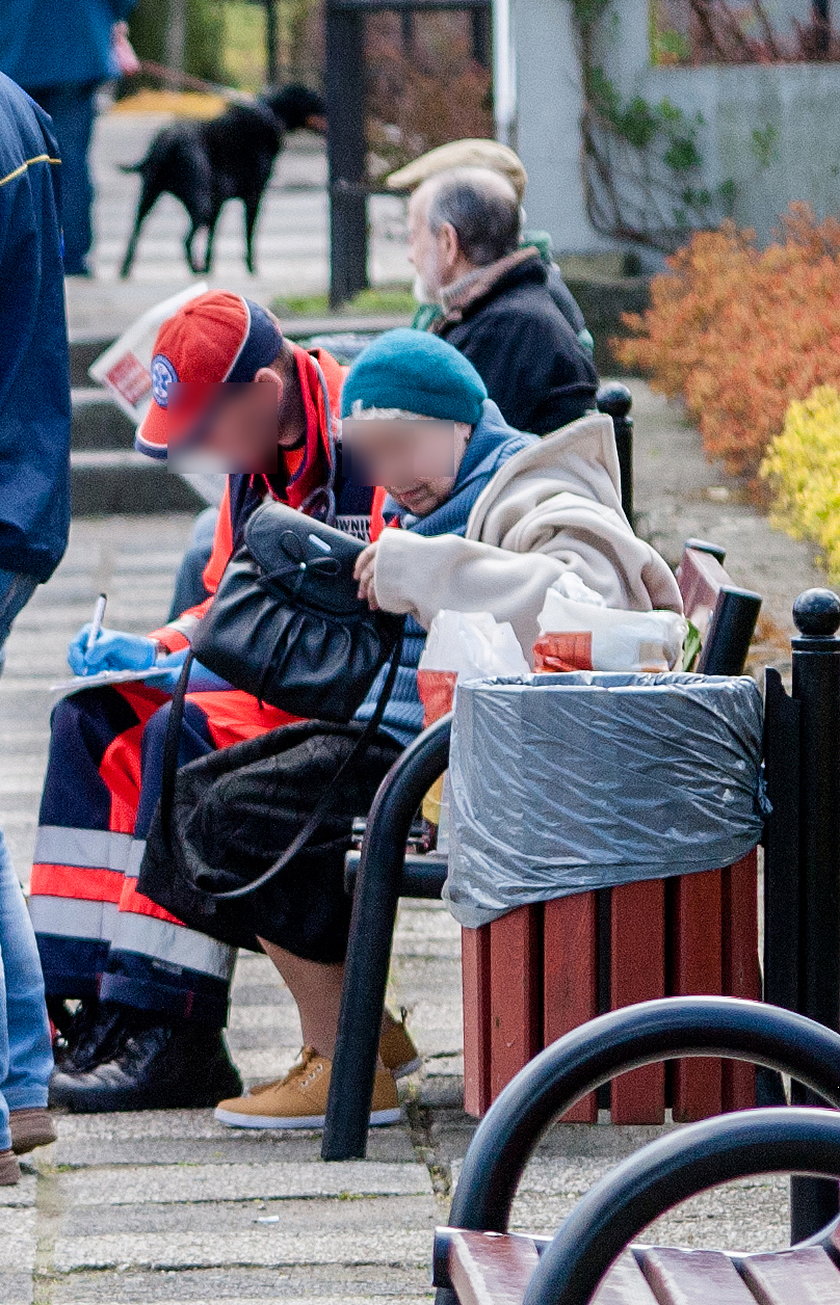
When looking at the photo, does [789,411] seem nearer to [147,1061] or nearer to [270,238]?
[147,1061]

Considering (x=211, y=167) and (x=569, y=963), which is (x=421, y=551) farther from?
(x=211, y=167)

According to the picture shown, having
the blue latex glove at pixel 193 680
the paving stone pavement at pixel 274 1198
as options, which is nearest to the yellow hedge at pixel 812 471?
the paving stone pavement at pixel 274 1198

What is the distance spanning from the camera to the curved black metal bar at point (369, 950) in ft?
10.5

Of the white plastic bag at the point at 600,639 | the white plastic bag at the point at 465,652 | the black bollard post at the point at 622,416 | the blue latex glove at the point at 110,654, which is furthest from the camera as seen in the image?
the black bollard post at the point at 622,416

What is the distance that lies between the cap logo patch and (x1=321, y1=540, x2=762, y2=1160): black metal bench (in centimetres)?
88

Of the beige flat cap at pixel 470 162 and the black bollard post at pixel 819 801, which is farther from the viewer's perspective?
the beige flat cap at pixel 470 162

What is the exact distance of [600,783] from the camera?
2.67 m

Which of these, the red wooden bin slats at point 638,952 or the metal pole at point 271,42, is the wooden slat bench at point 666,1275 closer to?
the red wooden bin slats at point 638,952

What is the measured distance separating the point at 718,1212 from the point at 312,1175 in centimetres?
65

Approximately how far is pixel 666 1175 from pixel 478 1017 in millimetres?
1088

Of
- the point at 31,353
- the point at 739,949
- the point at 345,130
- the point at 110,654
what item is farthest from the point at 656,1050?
the point at 345,130

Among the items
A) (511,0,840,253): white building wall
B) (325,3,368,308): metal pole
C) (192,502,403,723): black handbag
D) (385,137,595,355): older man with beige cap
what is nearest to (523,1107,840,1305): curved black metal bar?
(192,502,403,723): black handbag

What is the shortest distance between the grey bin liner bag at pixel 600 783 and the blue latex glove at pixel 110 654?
131 centimetres

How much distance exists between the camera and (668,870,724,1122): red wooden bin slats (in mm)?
2730
